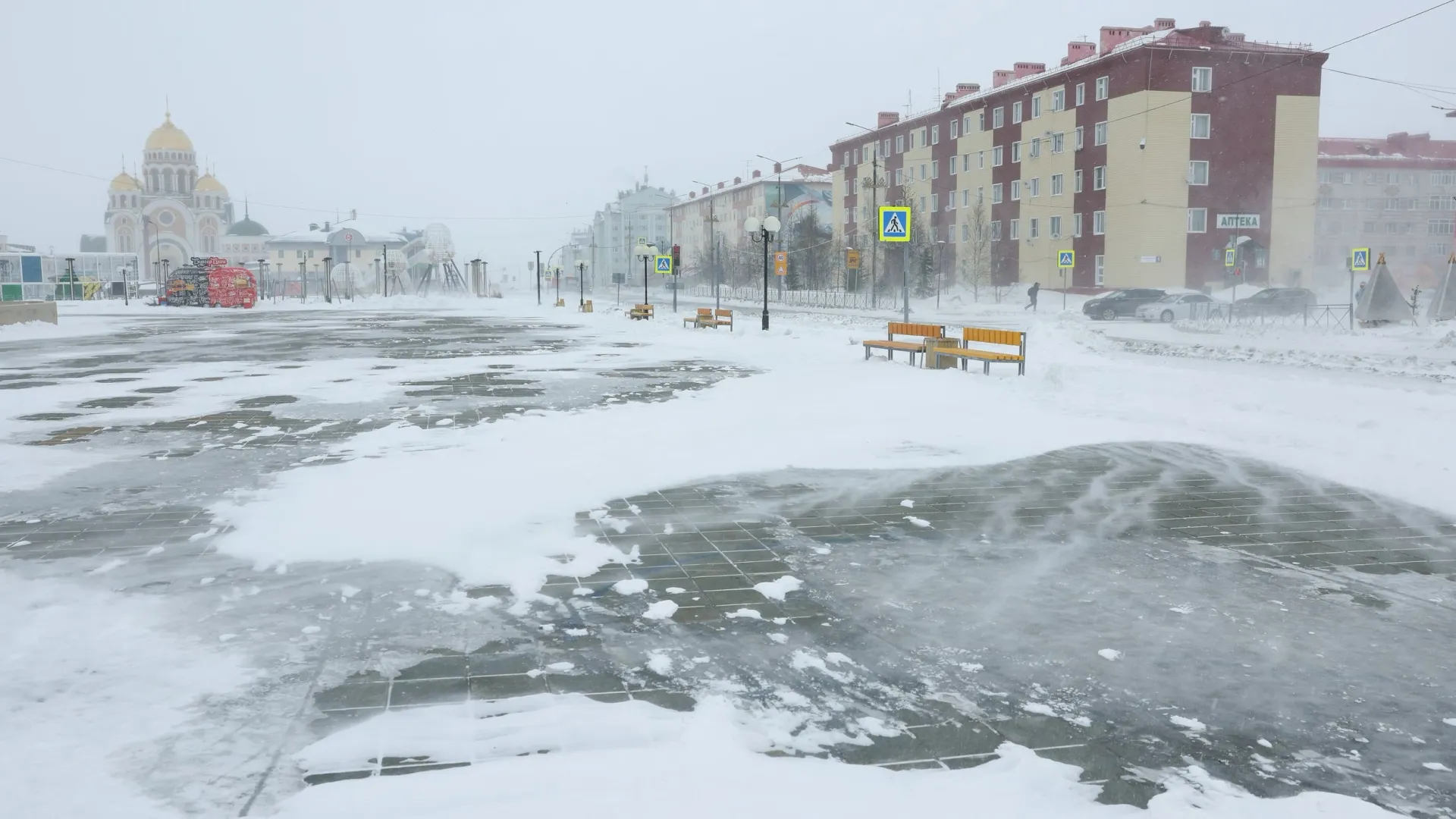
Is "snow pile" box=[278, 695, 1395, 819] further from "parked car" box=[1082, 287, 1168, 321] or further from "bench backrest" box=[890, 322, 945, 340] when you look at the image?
"parked car" box=[1082, 287, 1168, 321]

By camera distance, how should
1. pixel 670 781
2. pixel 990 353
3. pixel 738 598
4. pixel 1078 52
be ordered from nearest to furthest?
pixel 670 781 → pixel 738 598 → pixel 990 353 → pixel 1078 52

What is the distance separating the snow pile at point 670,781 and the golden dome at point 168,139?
165m

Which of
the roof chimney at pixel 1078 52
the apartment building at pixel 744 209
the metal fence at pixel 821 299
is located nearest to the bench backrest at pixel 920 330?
the metal fence at pixel 821 299

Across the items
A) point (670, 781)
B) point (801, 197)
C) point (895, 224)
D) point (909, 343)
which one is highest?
point (801, 197)

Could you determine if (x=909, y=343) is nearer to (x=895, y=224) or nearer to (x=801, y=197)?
(x=895, y=224)

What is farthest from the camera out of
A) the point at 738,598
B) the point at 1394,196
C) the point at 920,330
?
the point at 1394,196

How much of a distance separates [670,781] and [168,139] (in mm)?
166190

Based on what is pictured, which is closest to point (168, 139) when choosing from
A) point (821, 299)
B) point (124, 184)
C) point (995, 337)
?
point (124, 184)

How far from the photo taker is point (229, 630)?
526cm

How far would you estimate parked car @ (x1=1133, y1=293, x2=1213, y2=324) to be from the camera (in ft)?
146

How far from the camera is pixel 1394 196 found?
78750 mm

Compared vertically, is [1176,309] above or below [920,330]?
below

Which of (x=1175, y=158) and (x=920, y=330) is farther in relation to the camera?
(x=1175, y=158)

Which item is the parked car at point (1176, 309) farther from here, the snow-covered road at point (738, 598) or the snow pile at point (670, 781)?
the snow pile at point (670, 781)
